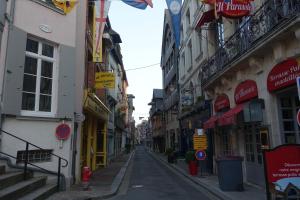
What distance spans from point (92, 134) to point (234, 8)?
1118cm

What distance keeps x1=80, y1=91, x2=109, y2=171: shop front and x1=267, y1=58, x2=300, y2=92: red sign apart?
7.41 metres

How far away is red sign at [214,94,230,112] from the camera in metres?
13.9

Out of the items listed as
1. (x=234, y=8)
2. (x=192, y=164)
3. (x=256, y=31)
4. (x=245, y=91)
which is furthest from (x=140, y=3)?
(x=192, y=164)

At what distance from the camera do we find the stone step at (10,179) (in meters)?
7.59

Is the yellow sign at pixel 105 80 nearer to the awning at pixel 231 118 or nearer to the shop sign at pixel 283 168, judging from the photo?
the awning at pixel 231 118

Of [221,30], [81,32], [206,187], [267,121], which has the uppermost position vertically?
[221,30]

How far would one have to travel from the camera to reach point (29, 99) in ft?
34.2

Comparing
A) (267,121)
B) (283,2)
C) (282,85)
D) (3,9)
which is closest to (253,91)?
(267,121)

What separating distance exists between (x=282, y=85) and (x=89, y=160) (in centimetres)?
1120

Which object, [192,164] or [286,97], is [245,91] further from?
[192,164]

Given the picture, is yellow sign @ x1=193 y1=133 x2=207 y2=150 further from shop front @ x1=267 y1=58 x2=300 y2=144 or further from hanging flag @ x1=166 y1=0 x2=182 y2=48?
shop front @ x1=267 y1=58 x2=300 y2=144

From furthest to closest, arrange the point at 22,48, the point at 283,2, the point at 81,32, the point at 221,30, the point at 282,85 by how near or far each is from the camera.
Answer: the point at 221,30 < the point at 81,32 < the point at 22,48 < the point at 282,85 < the point at 283,2

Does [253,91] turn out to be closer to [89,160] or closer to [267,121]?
[267,121]

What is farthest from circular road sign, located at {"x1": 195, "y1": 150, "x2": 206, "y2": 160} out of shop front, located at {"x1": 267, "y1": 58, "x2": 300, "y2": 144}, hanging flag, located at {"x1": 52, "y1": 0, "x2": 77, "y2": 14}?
hanging flag, located at {"x1": 52, "y1": 0, "x2": 77, "y2": 14}
